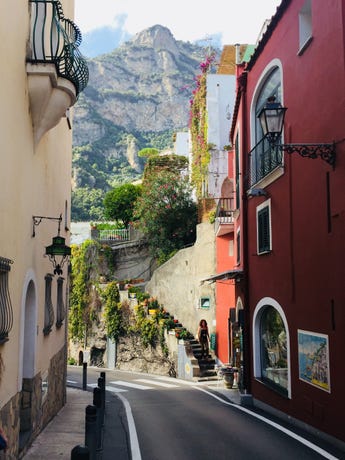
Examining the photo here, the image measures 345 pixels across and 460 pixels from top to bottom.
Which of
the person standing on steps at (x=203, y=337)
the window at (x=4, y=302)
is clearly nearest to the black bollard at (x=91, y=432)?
the window at (x=4, y=302)

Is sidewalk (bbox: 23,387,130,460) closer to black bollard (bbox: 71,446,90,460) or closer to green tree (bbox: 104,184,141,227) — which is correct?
black bollard (bbox: 71,446,90,460)

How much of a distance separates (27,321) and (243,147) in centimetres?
860

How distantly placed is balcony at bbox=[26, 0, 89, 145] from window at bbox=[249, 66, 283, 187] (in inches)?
205

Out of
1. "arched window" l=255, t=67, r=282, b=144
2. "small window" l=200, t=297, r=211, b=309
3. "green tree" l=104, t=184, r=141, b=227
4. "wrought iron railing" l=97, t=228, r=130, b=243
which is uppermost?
"green tree" l=104, t=184, r=141, b=227

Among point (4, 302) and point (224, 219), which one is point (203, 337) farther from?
point (4, 302)

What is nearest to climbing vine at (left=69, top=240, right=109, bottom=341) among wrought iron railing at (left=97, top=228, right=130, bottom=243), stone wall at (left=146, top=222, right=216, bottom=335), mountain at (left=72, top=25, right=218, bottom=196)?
wrought iron railing at (left=97, top=228, right=130, bottom=243)

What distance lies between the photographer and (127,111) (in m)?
140

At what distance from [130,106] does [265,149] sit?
437 ft

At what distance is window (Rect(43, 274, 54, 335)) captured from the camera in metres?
11.0

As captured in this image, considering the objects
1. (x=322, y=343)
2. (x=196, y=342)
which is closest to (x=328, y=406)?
(x=322, y=343)

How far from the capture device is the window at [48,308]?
11.0 m

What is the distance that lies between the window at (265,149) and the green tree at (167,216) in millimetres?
15064

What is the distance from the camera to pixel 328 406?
8.90 meters

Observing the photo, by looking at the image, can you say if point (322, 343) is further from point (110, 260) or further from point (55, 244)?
point (110, 260)
